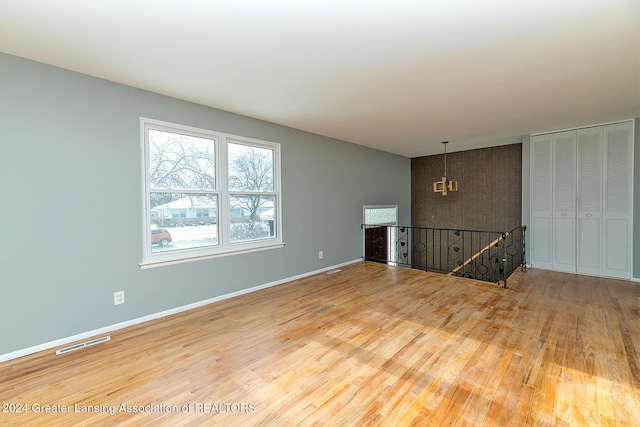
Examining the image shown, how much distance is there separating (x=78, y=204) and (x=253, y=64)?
2076 mm

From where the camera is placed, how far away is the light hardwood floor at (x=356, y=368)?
165 centimetres

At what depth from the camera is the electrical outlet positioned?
2756 mm

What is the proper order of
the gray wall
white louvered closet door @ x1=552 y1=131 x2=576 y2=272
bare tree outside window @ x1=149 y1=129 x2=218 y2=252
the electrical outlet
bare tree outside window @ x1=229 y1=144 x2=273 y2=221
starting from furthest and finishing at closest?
white louvered closet door @ x1=552 y1=131 x2=576 y2=272
bare tree outside window @ x1=229 y1=144 x2=273 y2=221
bare tree outside window @ x1=149 y1=129 x2=218 y2=252
the electrical outlet
the gray wall

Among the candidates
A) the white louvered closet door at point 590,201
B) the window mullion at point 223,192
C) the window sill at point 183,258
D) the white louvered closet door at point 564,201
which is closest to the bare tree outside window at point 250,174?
the window mullion at point 223,192

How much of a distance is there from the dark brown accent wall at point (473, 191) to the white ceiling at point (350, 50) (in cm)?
236

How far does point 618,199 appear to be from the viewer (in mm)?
4262

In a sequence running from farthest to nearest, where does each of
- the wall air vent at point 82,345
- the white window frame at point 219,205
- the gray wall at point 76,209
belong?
1. the white window frame at point 219,205
2. the wall air vent at point 82,345
3. the gray wall at point 76,209

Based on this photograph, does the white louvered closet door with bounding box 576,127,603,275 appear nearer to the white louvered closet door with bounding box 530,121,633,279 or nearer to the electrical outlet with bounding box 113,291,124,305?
the white louvered closet door with bounding box 530,121,633,279

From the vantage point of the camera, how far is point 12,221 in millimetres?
2248

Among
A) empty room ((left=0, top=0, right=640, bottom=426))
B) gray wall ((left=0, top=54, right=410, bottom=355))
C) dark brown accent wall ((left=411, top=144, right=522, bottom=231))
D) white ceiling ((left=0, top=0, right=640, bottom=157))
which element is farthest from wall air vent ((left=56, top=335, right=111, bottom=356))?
dark brown accent wall ((left=411, top=144, right=522, bottom=231))

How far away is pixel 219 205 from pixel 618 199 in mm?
6008

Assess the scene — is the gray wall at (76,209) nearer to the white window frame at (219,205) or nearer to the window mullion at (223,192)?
the white window frame at (219,205)

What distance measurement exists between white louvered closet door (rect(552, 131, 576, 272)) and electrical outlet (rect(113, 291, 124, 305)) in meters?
6.52

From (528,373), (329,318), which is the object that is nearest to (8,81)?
(329,318)
